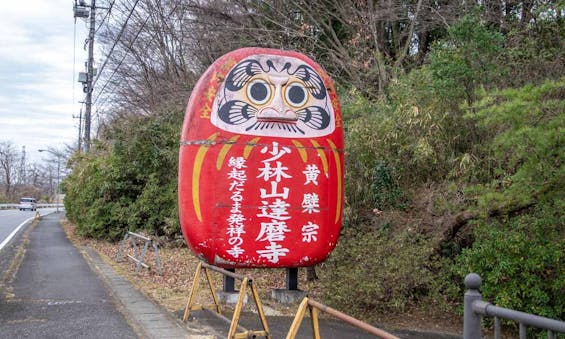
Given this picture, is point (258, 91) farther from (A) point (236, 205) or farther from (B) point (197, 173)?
(A) point (236, 205)

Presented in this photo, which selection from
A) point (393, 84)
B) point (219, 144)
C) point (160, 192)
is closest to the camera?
point (219, 144)

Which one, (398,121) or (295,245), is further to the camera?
(398,121)

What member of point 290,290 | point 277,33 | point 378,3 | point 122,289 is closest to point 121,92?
point 277,33

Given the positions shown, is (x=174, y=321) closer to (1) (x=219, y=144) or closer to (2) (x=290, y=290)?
(2) (x=290, y=290)

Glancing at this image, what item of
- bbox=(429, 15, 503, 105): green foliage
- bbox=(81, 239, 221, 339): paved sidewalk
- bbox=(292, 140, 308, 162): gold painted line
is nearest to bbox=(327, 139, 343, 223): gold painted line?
bbox=(292, 140, 308, 162): gold painted line

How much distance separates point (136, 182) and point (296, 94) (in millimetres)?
12385

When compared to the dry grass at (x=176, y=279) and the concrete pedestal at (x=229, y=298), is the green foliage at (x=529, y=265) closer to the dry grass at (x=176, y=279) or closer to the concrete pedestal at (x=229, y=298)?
the dry grass at (x=176, y=279)

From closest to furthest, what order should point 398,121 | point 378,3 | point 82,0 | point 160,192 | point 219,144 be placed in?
point 219,144 < point 398,121 < point 378,3 < point 160,192 < point 82,0

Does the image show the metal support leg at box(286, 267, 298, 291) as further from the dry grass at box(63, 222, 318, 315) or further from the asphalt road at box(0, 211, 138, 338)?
the asphalt road at box(0, 211, 138, 338)

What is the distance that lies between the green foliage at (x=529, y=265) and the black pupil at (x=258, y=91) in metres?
3.61

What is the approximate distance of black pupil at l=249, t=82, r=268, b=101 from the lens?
782 cm

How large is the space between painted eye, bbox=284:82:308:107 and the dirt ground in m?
2.70

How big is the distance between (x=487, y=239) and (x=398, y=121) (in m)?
3.12

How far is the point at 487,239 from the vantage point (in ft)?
25.3
